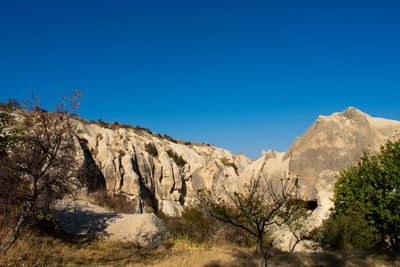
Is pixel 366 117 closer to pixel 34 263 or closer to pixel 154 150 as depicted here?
pixel 34 263

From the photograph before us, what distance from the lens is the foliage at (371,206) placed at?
13352 mm

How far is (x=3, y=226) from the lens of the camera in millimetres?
7637

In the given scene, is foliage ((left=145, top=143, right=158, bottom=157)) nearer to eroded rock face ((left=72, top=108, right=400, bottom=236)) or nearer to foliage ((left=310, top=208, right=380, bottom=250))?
eroded rock face ((left=72, top=108, right=400, bottom=236))

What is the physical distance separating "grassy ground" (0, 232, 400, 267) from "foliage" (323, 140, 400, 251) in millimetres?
2690

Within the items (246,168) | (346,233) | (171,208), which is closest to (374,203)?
(346,233)

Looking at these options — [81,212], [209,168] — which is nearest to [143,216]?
[81,212]

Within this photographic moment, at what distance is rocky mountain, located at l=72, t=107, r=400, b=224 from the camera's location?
2623 cm

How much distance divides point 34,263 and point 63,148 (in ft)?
12.3

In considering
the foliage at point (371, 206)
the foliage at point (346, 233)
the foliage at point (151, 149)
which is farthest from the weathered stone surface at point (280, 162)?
the foliage at point (151, 149)

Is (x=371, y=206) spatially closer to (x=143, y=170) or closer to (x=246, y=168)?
(x=246, y=168)

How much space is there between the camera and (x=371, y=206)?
14.2 metres

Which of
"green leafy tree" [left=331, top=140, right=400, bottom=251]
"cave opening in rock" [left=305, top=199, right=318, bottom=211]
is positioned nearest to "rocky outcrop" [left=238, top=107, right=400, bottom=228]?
"cave opening in rock" [left=305, top=199, right=318, bottom=211]

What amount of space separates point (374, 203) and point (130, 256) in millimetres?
13858

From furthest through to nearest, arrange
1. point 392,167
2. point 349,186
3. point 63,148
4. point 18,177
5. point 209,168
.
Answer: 1. point 209,168
2. point 349,186
3. point 392,167
4. point 63,148
5. point 18,177
